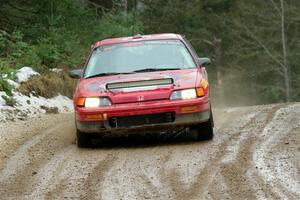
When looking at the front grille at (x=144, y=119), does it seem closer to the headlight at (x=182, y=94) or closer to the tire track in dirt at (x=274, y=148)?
the headlight at (x=182, y=94)

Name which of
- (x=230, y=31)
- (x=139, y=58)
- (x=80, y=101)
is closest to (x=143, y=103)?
(x=80, y=101)

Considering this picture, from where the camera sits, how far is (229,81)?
43.9 metres

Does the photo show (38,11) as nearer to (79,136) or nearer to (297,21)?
(79,136)

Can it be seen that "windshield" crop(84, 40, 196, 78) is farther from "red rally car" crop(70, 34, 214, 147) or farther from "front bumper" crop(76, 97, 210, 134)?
"front bumper" crop(76, 97, 210, 134)

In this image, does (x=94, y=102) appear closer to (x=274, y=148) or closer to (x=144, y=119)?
(x=144, y=119)

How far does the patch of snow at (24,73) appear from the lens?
15719 millimetres

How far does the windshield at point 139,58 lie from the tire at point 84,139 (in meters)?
1.06

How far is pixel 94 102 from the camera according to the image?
9234mm

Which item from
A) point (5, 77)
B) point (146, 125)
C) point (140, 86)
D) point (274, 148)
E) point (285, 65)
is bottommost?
point (285, 65)

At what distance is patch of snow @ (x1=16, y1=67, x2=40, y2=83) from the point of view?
1572 cm

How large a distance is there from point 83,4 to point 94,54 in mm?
15442

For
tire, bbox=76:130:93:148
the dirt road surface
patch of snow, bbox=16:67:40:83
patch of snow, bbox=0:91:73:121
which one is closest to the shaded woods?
patch of snow, bbox=16:67:40:83

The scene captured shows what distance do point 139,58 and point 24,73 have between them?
671 cm

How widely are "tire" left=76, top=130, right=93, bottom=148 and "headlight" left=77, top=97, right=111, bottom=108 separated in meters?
0.49
